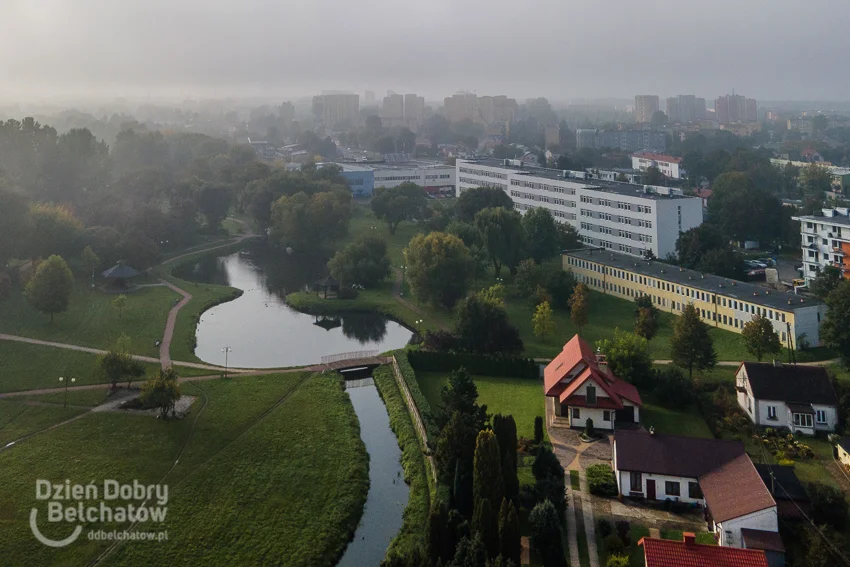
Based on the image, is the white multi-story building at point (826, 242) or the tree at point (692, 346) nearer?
the tree at point (692, 346)

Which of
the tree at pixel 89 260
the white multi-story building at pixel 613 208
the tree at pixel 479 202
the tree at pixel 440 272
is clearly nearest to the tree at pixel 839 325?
the tree at pixel 440 272

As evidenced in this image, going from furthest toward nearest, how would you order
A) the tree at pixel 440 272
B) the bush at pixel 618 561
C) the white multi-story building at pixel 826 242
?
the white multi-story building at pixel 826 242, the tree at pixel 440 272, the bush at pixel 618 561

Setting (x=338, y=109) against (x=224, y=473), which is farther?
(x=338, y=109)

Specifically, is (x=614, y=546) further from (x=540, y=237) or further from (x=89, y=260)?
(x=89, y=260)

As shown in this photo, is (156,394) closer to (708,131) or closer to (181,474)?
(181,474)

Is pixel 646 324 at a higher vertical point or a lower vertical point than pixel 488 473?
higher

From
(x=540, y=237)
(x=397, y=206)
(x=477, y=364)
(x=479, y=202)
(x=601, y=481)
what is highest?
(x=479, y=202)

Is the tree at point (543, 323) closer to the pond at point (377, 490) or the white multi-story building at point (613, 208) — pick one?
the pond at point (377, 490)

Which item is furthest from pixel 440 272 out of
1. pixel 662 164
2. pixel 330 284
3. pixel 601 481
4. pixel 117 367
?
pixel 662 164
